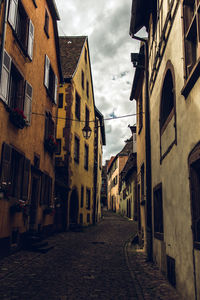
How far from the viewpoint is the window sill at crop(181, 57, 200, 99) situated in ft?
14.7

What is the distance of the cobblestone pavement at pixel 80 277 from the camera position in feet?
18.9

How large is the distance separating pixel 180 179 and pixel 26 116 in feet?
21.5

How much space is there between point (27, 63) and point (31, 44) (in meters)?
0.83

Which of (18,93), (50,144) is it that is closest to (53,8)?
(50,144)

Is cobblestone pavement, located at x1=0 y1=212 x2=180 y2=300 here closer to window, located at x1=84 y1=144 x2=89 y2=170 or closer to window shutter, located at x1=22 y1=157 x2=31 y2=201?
window shutter, located at x1=22 y1=157 x2=31 y2=201

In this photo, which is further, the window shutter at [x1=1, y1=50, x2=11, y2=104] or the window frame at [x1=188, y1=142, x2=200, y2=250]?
the window shutter at [x1=1, y1=50, x2=11, y2=104]

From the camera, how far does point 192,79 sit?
4.73 m

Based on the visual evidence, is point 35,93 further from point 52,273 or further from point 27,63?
point 52,273

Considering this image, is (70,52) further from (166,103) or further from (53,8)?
(166,103)

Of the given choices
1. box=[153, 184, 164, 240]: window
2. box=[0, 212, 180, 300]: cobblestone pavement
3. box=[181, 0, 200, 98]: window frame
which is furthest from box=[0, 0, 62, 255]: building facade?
box=[181, 0, 200, 98]: window frame

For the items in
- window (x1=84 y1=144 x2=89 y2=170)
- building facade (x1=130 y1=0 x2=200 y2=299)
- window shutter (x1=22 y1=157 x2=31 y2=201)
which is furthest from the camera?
window (x1=84 y1=144 x2=89 y2=170)

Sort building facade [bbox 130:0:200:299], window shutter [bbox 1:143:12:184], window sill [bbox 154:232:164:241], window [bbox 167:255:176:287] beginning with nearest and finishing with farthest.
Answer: building facade [bbox 130:0:200:299] → window [bbox 167:255:176:287] → window sill [bbox 154:232:164:241] → window shutter [bbox 1:143:12:184]

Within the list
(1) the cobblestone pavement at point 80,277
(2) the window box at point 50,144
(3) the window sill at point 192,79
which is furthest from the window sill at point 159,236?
(2) the window box at point 50,144

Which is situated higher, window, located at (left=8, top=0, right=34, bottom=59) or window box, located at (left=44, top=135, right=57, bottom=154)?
window, located at (left=8, top=0, right=34, bottom=59)
